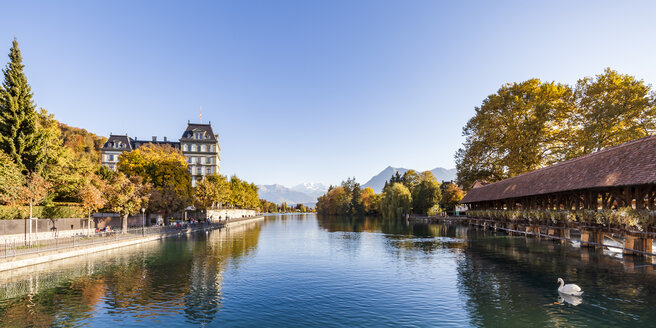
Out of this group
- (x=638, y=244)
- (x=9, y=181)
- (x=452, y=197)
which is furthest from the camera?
(x=452, y=197)

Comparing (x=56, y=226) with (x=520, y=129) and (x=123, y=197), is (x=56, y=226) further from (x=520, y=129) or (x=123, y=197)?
(x=520, y=129)

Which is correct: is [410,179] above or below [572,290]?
above

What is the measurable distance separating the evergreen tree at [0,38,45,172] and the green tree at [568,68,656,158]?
→ 214 feet

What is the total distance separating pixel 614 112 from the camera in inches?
1687

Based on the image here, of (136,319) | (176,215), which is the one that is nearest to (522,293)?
(136,319)

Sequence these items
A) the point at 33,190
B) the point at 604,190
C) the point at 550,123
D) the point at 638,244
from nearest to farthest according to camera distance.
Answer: the point at 638,244, the point at 604,190, the point at 33,190, the point at 550,123

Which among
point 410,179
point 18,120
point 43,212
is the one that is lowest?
point 43,212

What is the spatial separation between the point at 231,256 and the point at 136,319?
16.5m

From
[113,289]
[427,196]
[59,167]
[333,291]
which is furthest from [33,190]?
[427,196]

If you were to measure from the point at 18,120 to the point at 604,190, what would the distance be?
55.0 meters

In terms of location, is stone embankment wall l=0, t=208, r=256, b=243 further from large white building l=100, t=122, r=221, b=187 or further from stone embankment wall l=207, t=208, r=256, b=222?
large white building l=100, t=122, r=221, b=187

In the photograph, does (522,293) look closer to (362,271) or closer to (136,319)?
(362,271)

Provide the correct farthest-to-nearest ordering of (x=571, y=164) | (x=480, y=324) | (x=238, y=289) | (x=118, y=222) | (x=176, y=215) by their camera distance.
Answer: (x=176, y=215) < (x=118, y=222) < (x=571, y=164) < (x=238, y=289) < (x=480, y=324)

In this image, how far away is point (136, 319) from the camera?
14.0 metres
